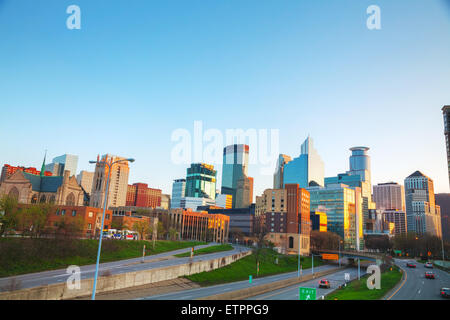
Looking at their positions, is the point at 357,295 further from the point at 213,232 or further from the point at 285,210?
the point at 213,232

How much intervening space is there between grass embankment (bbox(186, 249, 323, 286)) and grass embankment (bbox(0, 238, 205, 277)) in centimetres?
1740

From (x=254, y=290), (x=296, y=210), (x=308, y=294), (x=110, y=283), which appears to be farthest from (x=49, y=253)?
(x=296, y=210)

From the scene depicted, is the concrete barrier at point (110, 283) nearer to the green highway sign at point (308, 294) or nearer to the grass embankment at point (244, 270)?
the grass embankment at point (244, 270)

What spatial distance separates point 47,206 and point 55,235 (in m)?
11.0

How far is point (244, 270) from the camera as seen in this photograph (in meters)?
70.9

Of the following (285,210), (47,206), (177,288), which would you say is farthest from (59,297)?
(285,210)

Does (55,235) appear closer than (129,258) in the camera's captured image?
Yes

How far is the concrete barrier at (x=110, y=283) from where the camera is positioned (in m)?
26.2

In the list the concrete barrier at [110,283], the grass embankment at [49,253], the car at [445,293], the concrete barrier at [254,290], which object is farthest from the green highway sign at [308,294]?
the grass embankment at [49,253]

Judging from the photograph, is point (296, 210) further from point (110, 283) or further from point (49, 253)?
point (110, 283)

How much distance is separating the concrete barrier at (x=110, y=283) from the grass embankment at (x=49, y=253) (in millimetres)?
14909

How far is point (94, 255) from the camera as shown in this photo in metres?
56.1

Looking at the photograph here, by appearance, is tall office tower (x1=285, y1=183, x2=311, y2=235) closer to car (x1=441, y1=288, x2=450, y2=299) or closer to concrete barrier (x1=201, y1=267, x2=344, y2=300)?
concrete barrier (x1=201, y1=267, x2=344, y2=300)
